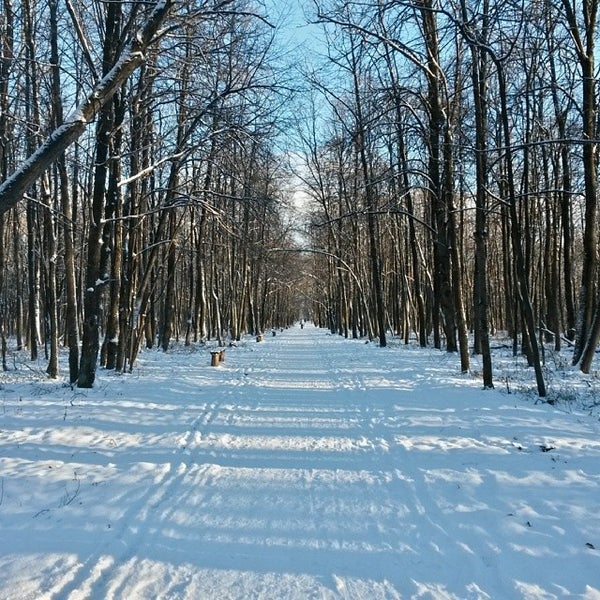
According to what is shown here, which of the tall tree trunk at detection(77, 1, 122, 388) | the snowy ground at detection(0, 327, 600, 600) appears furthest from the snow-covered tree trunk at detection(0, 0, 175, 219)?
the tall tree trunk at detection(77, 1, 122, 388)

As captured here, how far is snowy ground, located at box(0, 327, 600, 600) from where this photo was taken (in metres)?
3.65

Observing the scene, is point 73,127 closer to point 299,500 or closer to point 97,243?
point 299,500

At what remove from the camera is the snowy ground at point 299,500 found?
365 centimetres

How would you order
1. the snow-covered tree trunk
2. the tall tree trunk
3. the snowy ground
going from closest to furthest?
the snowy ground → the snow-covered tree trunk → the tall tree trunk

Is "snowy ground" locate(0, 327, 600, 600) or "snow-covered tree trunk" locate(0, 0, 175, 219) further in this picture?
"snow-covered tree trunk" locate(0, 0, 175, 219)

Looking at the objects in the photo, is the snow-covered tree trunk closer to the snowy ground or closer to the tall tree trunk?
the snowy ground

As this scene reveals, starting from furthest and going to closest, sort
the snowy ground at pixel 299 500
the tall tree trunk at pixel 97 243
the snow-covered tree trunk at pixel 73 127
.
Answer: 1. the tall tree trunk at pixel 97 243
2. the snow-covered tree trunk at pixel 73 127
3. the snowy ground at pixel 299 500

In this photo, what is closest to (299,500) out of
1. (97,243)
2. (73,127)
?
(73,127)

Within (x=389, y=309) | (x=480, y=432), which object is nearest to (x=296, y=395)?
(x=480, y=432)

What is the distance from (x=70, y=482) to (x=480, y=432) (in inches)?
219

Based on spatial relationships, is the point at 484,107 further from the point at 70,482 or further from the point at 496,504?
the point at 70,482

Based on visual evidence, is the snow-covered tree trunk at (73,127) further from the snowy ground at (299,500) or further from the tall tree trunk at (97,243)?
the tall tree trunk at (97,243)

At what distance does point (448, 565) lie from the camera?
3816mm

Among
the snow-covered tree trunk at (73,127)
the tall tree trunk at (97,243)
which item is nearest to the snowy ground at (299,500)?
the tall tree trunk at (97,243)
